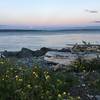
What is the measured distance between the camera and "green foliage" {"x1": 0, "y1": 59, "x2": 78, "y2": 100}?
902 cm

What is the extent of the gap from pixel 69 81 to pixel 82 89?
1.66 feet

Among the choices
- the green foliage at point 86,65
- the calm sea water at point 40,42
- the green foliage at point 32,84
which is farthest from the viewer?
the calm sea water at point 40,42

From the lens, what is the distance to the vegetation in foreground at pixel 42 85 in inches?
357

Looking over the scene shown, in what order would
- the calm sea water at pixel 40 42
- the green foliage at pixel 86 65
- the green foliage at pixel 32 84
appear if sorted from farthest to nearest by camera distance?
the calm sea water at pixel 40 42, the green foliage at pixel 86 65, the green foliage at pixel 32 84

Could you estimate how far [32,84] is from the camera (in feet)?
32.1

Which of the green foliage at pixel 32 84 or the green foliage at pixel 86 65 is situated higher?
the green foliage at pixel 32 84

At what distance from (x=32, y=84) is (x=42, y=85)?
0.71 feet

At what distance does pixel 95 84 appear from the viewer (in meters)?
11.4

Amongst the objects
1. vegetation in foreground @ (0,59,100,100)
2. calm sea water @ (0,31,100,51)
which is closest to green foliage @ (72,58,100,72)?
vegetation in foreground @ (0,59,100,100)

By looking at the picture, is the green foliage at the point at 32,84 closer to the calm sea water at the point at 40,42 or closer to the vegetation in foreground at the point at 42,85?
the vegetation in foreground at the point at 42,85

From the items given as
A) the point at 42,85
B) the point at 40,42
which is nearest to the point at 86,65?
the point at 42,85

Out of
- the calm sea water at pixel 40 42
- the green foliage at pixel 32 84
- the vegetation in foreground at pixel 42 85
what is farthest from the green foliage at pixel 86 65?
the calm sea water at pixel 40 42

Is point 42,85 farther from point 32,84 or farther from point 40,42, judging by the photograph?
point 40,42

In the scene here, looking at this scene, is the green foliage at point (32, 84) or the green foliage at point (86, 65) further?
the green foliage at point (86, 65)
